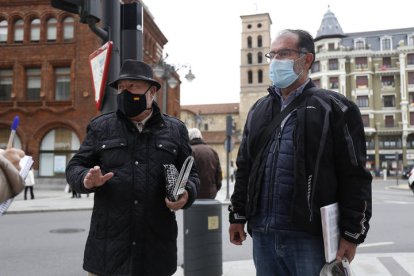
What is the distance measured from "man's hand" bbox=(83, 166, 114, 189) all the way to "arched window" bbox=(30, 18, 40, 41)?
2846 cm

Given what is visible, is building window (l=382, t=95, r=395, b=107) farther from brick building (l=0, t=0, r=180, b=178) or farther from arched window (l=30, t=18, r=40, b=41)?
arched window (l=30, t=18, r=40, b=41)

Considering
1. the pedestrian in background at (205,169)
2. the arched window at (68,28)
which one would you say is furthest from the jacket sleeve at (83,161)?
the arched window at (68,28)

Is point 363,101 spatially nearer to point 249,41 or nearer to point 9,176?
point 249,41

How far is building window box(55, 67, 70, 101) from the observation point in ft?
92.1

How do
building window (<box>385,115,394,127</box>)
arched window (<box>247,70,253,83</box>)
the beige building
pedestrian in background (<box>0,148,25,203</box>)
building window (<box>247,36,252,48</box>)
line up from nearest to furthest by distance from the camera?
pedestrian in background (<box>0,148,25,203</box>)
the beige building
building window (<box>385,115,394,127</box>)
arched window (<box>247,70,253,83</box>)
building window (<box>247,36,252,48</box>)

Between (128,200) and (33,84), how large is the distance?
2806 cm

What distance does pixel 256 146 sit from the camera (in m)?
3.12

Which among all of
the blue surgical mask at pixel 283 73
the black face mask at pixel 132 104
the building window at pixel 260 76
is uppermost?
the building window at pixel 260 76

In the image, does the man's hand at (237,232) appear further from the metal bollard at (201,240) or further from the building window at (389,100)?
the building window at (389,100)

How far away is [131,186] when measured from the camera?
293 cm

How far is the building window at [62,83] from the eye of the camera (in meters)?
28.1

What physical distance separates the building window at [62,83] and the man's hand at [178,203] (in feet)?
87.9

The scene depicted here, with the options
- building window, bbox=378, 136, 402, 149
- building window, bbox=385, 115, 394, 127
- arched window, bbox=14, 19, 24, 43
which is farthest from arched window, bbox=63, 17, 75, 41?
building window, bbox=385, 115, 394, 127

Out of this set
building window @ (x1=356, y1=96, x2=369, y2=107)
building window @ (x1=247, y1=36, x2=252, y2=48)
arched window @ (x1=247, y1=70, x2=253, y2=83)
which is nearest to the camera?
building window @ (x1=356, y1=96, x2=369, y2=107)
